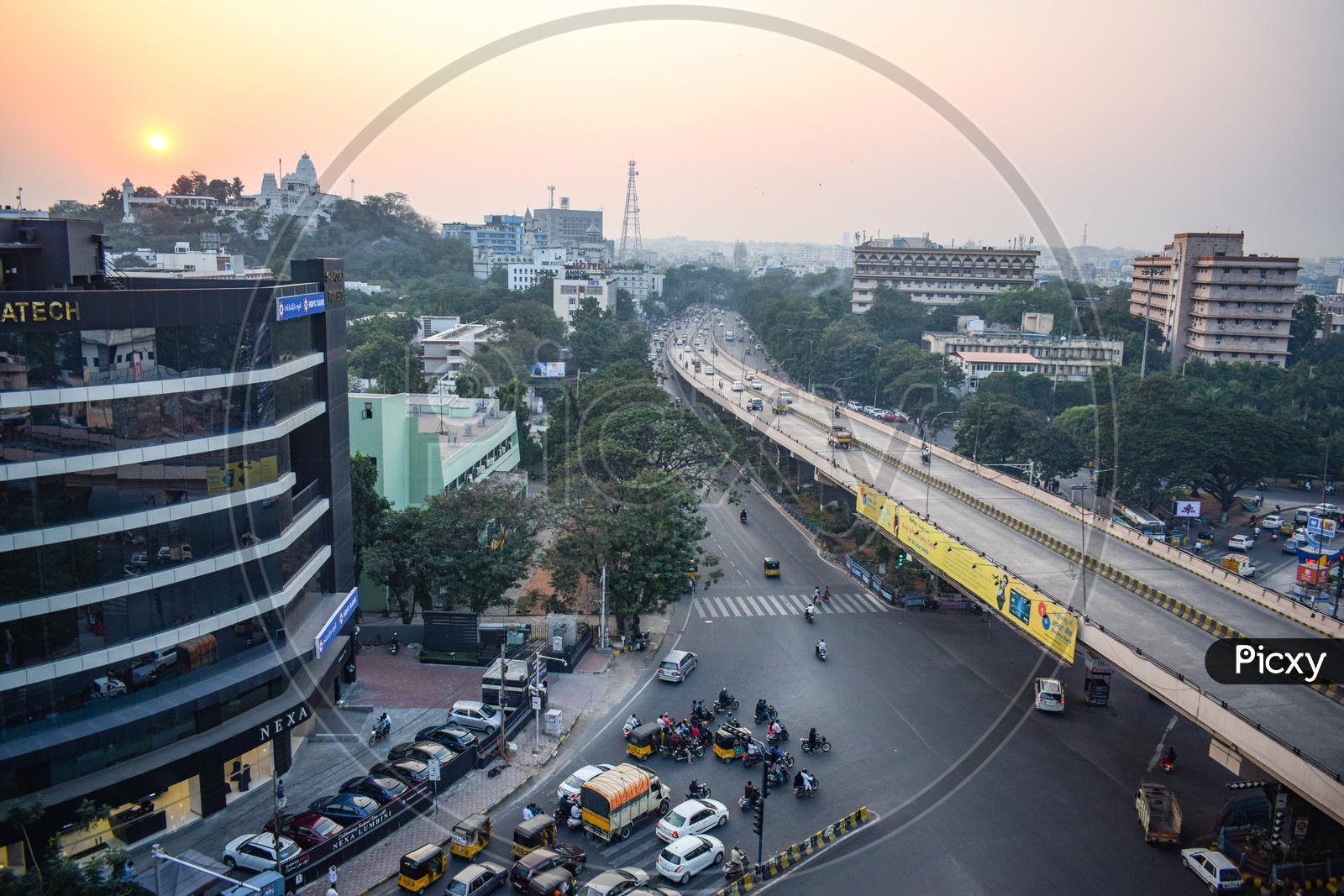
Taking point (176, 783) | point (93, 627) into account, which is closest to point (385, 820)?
point (176, 783)

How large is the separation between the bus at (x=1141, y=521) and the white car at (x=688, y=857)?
119 feet

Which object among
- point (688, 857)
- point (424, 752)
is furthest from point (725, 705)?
point (424, 752)

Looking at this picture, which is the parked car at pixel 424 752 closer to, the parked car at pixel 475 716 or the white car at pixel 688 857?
→ the parked car at pixel 475 716

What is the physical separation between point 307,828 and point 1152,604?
2422 centimetres

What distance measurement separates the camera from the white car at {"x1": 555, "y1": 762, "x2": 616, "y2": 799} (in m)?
24.8

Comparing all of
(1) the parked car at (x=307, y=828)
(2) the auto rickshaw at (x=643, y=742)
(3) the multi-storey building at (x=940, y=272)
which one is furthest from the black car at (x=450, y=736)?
(3) the multi-storey building at (x=940, y=272)

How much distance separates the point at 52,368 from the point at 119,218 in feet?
495

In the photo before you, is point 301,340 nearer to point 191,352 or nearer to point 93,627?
point 191,352

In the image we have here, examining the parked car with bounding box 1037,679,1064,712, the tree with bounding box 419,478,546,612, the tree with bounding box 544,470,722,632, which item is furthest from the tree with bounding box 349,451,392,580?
the parked car with bounding box 1037,679,1064,712

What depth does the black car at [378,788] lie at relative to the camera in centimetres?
2448

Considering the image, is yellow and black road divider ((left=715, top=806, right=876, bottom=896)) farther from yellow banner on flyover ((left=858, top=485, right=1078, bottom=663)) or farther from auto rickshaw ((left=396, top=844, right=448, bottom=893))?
yellow banner on flyover ((left=858, top=485, right=1078, bottom=663))

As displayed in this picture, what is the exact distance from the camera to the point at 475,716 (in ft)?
95.4

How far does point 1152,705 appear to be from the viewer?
1230 inches

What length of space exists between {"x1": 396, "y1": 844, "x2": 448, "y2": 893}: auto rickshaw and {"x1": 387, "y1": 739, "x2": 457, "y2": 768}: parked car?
4164mm
